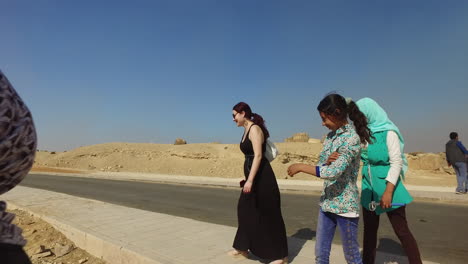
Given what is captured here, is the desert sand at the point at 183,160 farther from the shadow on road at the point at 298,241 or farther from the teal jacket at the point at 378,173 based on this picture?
the teal jacket at the point at 378,173

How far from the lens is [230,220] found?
307 inches

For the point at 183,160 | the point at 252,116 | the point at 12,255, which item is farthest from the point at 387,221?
the point at 183,160

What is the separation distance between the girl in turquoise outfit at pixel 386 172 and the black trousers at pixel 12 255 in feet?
10.1

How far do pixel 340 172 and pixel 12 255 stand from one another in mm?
2546

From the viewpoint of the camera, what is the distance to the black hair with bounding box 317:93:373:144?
3170mm

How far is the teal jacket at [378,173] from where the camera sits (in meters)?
3.37

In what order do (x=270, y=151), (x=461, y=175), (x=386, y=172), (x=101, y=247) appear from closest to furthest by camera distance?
(x=386, y=172) < (x=270, y=151) < (x=101, y=247) < (x=461, y=175)

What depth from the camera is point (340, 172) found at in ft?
9.89

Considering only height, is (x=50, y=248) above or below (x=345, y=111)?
below

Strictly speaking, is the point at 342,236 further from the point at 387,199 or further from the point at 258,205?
the point at 258,205

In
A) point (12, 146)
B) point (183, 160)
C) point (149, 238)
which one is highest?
point (12, 146)

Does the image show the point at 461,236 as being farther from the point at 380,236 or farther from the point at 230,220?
the point at 230,220

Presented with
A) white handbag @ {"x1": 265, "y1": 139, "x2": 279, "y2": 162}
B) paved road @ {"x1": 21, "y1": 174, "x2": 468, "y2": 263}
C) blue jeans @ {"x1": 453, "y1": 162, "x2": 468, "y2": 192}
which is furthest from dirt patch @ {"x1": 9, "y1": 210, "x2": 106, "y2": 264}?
blue jeans @ {"x1": 453, "y1": 162, "x2": 468, "y2": 192}

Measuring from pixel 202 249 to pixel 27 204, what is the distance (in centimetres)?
658
